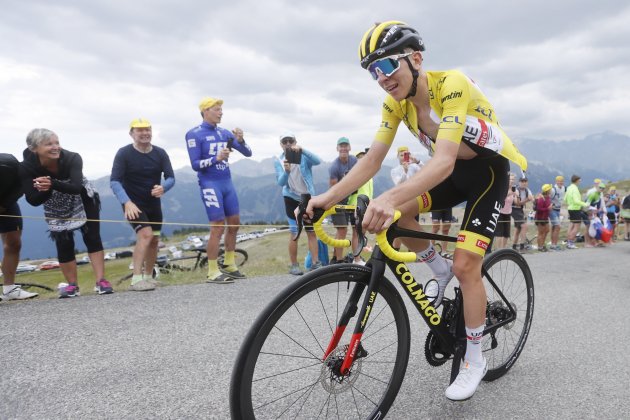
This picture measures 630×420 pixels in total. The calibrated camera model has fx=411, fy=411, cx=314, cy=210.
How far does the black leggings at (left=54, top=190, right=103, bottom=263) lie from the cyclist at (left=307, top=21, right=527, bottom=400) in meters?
4.63

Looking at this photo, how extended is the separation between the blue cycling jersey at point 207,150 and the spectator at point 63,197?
1.61 meters

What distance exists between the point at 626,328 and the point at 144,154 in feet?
22.2

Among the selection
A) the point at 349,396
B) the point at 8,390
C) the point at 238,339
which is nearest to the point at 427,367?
the point at 349,396

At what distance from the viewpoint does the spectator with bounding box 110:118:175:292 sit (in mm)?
6133

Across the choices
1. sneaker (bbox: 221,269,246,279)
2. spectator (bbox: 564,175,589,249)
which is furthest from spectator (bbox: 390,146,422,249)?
spectator (bbox: 564,175,589,249)

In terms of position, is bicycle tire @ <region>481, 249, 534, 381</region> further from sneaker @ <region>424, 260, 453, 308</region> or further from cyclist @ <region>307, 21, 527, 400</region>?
cyclist @ <region>307, 21, 527, 400</region>

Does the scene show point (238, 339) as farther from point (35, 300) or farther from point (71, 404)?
point (35, 300)

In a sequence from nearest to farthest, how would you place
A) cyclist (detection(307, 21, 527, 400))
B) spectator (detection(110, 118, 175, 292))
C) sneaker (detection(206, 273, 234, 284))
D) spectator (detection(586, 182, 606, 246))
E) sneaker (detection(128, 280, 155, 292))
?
cyclist (detection(307, 21, 527, 400)), sneaker (detection(128, 280, 155, 292)), spectator (detection(110, 118, 175, 292)), sneaker (detection(206, 273, 234, 284)), spectator (detection(586, 182, 606, 246))

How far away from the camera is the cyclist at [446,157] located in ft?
8.14

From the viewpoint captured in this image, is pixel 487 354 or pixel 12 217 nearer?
pixel 487 354

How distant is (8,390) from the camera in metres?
2.92

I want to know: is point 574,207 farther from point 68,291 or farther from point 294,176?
point 68,291

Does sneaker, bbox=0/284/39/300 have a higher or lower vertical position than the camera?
lower

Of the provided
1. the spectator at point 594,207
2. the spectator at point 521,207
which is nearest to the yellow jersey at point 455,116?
the spectator at point 521,207
